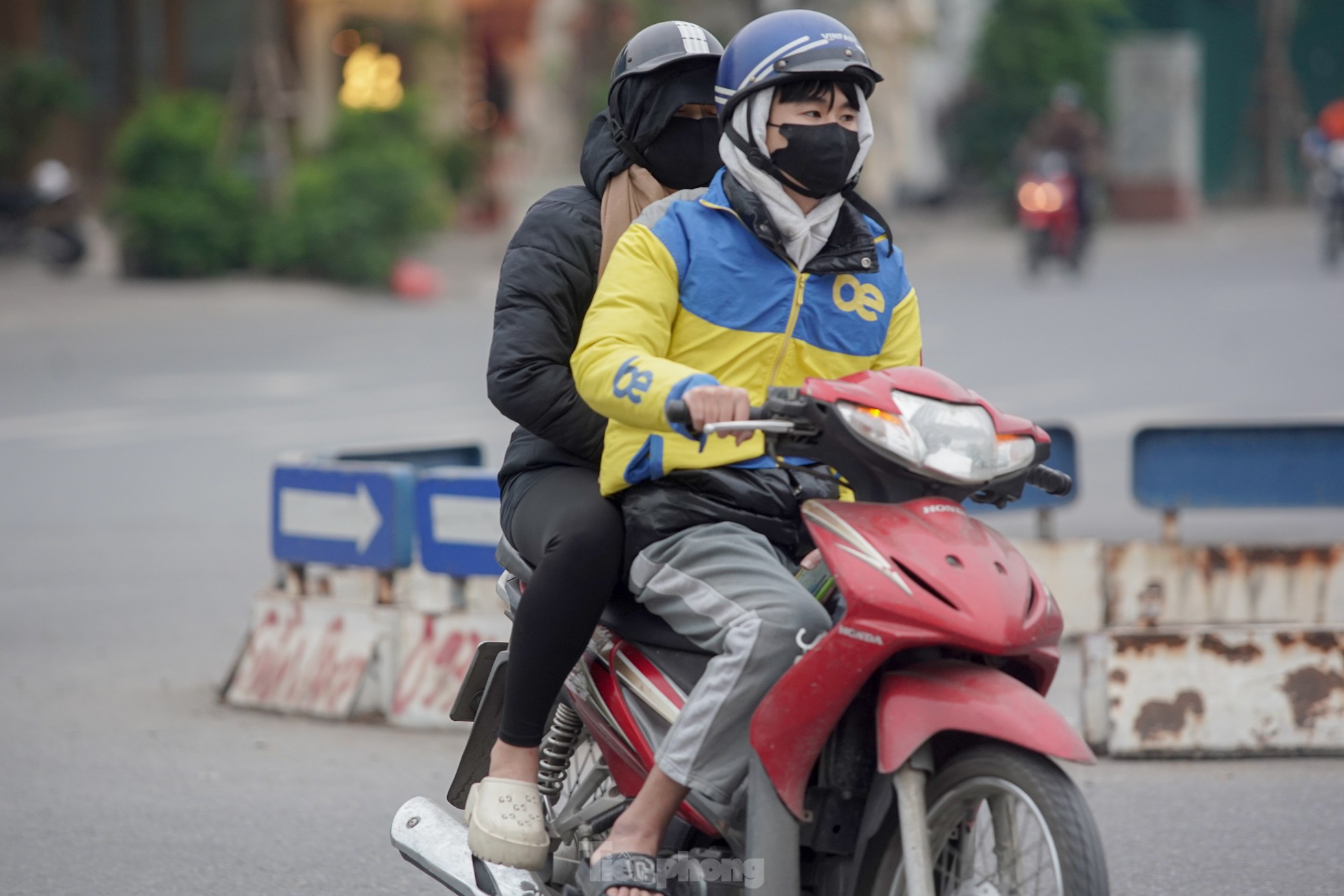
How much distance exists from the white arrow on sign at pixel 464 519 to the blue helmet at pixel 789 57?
255 centimetres

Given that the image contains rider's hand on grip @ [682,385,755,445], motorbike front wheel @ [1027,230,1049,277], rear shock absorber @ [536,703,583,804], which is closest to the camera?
rider's hand on grip @ [682,385,755,445]

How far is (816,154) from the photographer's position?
10.8 feet

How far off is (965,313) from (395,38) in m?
13.0

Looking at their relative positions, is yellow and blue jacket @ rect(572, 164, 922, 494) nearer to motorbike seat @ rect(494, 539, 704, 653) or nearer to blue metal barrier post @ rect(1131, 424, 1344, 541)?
motorbike seat @ rect(494, 539, 704, 653)

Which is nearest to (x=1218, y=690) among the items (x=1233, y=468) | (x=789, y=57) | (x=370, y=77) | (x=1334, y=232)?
(x=1233, y=468)

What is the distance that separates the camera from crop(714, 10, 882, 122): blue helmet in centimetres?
325

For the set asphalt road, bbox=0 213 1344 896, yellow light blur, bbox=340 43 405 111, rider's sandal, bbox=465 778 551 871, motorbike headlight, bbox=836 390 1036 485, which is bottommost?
asphalt road, bbox=0 213 1344 896

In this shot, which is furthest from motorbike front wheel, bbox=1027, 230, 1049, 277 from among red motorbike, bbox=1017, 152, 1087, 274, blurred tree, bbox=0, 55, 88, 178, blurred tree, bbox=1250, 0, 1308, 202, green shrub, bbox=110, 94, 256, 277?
blurred tree, bbox=1250, 0, 1308, 202

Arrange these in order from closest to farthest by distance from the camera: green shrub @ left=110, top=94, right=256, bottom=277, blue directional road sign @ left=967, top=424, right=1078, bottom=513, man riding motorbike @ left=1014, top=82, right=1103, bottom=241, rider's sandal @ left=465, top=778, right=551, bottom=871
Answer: rider's sandal @ left=465, top=778, right=551, bottom=871
blue directional road sign @ left=967, top=424, right=1078, bottom=513
green shrub @ left=110, top=94, right=256, bottom=277
man riding motorbike @ left=1014, top=82, right=1103, bottom=241

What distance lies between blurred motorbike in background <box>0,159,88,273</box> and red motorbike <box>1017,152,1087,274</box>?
35.0 feet

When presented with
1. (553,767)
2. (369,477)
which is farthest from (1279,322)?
(553,767)

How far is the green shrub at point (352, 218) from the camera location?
832 inches

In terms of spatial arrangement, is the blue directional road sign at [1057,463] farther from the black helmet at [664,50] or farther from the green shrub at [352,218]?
the green shrub at [352,218]

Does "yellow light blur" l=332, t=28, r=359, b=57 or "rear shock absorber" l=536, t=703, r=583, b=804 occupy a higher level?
"yellow light blur" l=332, t=28, r=359, b=57
